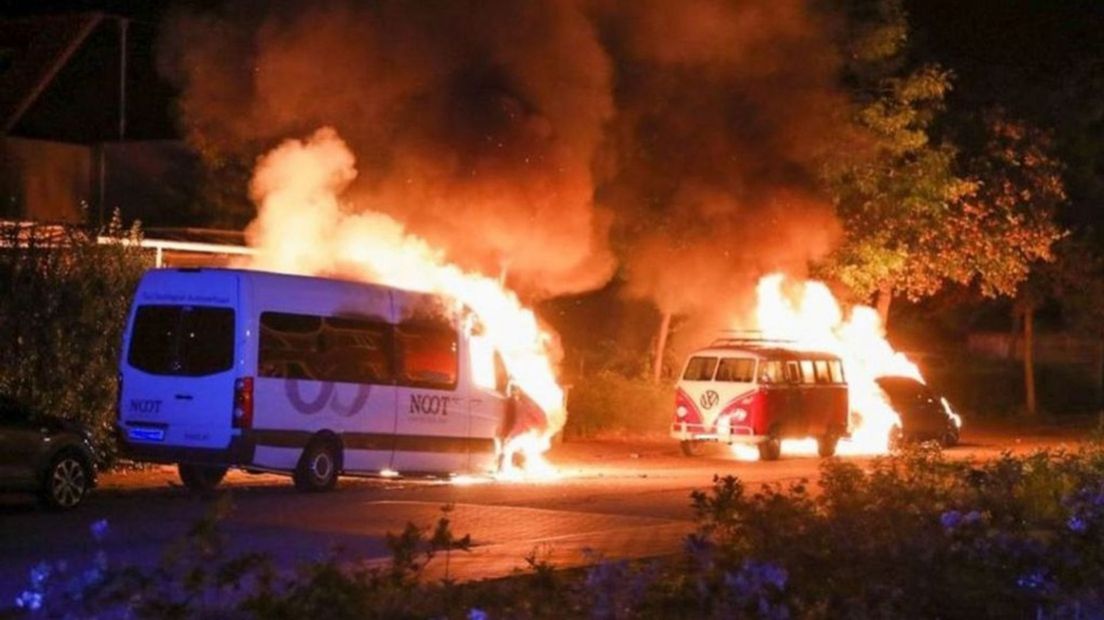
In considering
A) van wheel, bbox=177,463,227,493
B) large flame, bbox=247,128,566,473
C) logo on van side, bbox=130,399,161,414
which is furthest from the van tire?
large flame, bbox=247,128,566,473

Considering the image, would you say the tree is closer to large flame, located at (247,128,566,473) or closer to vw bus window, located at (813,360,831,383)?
vw bus window, located at (813,360,831,383)

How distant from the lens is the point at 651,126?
32375mm

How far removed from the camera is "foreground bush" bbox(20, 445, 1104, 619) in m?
8.79

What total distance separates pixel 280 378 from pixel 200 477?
1.87 m

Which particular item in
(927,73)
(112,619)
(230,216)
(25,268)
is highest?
(927,73)

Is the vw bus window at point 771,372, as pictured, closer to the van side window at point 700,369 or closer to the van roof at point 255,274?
the van side window at point 700,369

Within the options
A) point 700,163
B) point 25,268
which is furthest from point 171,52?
point 700,163

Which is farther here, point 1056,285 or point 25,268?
point 1056,285

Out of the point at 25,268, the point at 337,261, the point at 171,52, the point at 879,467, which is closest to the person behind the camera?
the point at 879,467

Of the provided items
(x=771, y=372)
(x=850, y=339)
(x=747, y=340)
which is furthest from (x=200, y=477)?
(x=850, y=339)

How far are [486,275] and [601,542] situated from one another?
10227 millimetres

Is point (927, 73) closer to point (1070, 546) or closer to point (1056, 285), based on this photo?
point (1056, 285)

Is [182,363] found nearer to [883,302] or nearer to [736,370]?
[736,370]

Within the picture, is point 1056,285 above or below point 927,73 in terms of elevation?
below
